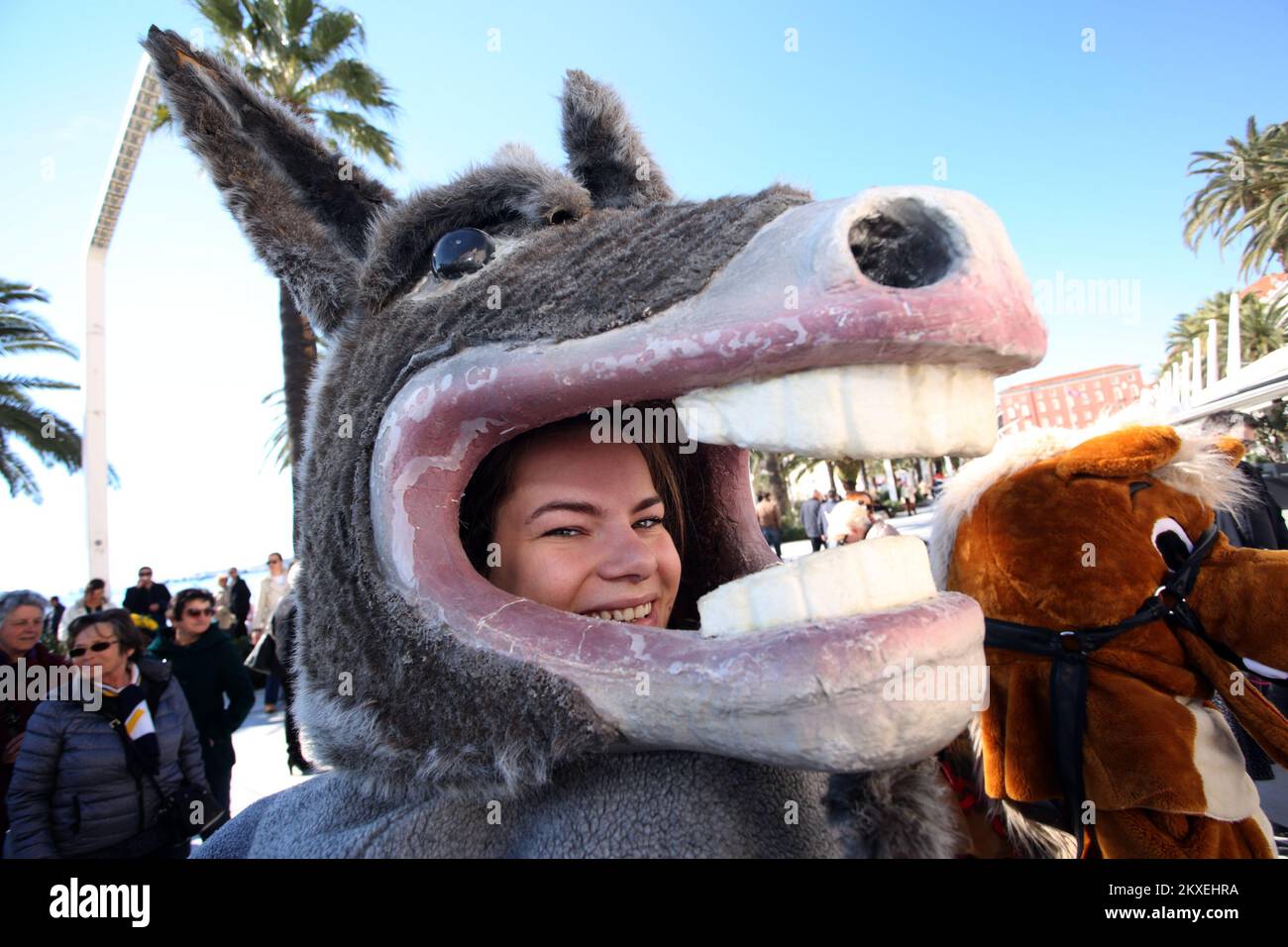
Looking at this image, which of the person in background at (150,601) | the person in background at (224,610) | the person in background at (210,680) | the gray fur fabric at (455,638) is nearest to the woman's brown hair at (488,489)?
the gray fur fabric at (455,638)

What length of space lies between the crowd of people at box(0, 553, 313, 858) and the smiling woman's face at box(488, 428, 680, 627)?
1.20 meters

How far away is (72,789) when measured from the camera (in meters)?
2.78

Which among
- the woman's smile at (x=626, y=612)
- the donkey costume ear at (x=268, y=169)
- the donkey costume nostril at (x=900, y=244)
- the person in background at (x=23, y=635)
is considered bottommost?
the person in background at (x=23, y=635)

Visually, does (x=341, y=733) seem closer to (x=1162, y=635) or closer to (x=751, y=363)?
(x=751, y=363)

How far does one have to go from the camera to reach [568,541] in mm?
1243

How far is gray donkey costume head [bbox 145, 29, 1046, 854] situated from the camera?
838 millimetres

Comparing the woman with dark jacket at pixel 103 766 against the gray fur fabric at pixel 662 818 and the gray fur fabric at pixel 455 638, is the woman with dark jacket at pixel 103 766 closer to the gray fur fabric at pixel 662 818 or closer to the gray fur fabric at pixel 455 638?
the gray fur fabric at pixel 455 638

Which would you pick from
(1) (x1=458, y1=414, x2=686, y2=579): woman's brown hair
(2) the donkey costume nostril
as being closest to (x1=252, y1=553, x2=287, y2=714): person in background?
(1) (x1=458, y1=414, x2=686, y2=579): woman's brown hair

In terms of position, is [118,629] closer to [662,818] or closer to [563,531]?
[563,531]

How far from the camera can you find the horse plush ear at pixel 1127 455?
1.96 metres

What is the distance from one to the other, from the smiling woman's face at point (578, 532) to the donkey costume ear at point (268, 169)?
0.49m
